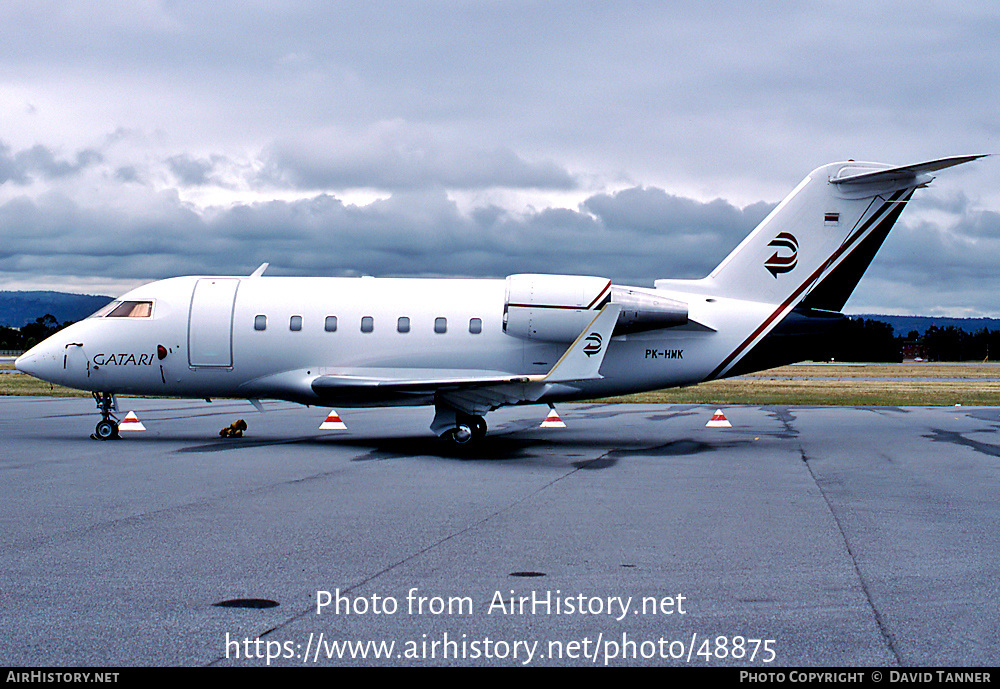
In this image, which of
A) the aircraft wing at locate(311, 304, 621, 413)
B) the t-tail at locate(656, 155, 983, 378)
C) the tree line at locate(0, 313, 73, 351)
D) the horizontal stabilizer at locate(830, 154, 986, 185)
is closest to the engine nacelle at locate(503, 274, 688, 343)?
the aircraft wing at locate(311, 304, 621, 413)

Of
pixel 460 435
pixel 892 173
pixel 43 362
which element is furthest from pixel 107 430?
pixel 892 173

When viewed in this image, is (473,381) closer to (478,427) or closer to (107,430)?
(478,427)

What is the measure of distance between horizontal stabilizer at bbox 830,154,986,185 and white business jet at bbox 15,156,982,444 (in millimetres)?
46

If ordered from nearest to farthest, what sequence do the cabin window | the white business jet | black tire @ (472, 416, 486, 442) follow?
black tire @ (472, 416, 486, 442), the white business jet, the cabin window

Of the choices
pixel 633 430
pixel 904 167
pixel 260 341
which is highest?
pixel 904 167

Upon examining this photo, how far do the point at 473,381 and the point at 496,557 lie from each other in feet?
31.7

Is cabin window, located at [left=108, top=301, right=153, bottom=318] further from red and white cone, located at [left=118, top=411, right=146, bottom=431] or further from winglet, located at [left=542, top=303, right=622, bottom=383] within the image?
winglet, located at [left=542, top=303, right=622, bottom=383]

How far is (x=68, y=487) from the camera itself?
12.9 meters

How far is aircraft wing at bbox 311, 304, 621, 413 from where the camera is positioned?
1730 cm

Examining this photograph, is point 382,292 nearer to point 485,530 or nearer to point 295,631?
point 485,530

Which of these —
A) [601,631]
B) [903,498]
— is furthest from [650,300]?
[601,631]

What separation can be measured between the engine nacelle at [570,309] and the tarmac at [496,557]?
2.73 meters

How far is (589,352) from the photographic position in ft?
56.8
